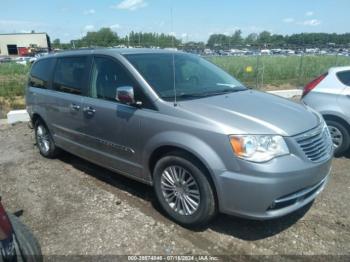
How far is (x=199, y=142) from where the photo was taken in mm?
3184

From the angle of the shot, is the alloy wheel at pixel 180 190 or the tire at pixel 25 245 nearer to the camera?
the tire at pixel 25 245

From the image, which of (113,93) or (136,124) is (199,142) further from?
(113,93)

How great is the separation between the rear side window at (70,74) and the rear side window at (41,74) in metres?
0.28

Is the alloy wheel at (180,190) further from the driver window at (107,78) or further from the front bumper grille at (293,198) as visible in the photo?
the driver window at (107,78)

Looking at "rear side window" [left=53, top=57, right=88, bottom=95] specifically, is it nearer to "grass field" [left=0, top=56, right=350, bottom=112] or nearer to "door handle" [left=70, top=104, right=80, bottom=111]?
"door handle" [left=70, top=104, right=80, bottom=111]

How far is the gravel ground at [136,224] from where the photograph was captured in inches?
129

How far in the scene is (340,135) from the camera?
5578mm

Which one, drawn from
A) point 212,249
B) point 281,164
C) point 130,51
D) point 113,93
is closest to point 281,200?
point 281,164

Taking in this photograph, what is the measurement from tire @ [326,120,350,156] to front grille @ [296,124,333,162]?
7.20ft

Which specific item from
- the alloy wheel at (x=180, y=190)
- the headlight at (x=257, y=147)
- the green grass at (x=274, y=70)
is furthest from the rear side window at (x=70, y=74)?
the green grass at (x=274, y=70)


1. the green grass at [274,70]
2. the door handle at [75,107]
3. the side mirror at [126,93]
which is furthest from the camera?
the green grass at [274,70]

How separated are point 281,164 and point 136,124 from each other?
62.7 inches

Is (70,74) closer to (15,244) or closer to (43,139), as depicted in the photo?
(43,139)

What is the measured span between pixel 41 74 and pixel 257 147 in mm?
4126
